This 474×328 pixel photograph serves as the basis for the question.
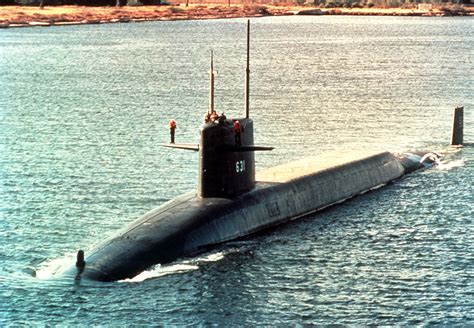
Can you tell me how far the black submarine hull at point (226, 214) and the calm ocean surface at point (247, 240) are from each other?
0.59 m

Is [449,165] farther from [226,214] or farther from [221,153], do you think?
[226,214]

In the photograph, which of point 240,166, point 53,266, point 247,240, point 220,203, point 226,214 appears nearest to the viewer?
point 53,266

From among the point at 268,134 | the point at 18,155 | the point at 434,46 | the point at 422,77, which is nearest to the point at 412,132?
the point at 268,134

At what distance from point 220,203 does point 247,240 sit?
5.59ft

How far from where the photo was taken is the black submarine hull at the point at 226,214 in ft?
115

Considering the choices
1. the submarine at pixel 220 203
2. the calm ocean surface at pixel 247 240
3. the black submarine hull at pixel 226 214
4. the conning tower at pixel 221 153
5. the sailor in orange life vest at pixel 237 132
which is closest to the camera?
the calm ocean surface at pixel 247 240

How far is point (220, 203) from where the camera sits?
3991 cm

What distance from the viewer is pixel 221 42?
188m

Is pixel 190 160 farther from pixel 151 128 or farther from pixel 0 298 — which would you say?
pixel 0 298

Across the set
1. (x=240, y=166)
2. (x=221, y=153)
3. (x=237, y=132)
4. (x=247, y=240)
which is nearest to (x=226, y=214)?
(x=247, y=240)

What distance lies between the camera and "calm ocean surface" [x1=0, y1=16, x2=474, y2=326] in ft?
108

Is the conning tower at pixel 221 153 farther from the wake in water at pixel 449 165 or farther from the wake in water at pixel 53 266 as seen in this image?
the wake in water at pixel 449 165

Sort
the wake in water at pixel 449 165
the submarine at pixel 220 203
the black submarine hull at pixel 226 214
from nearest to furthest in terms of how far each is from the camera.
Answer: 1. the black submarine hull at pixel 226 214
2. the submarine at pixel 220 203
3. the wake in water at pixel 449 165

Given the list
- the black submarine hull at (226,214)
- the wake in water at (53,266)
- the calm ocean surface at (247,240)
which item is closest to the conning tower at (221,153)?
the black submarine hull at (226,214)
